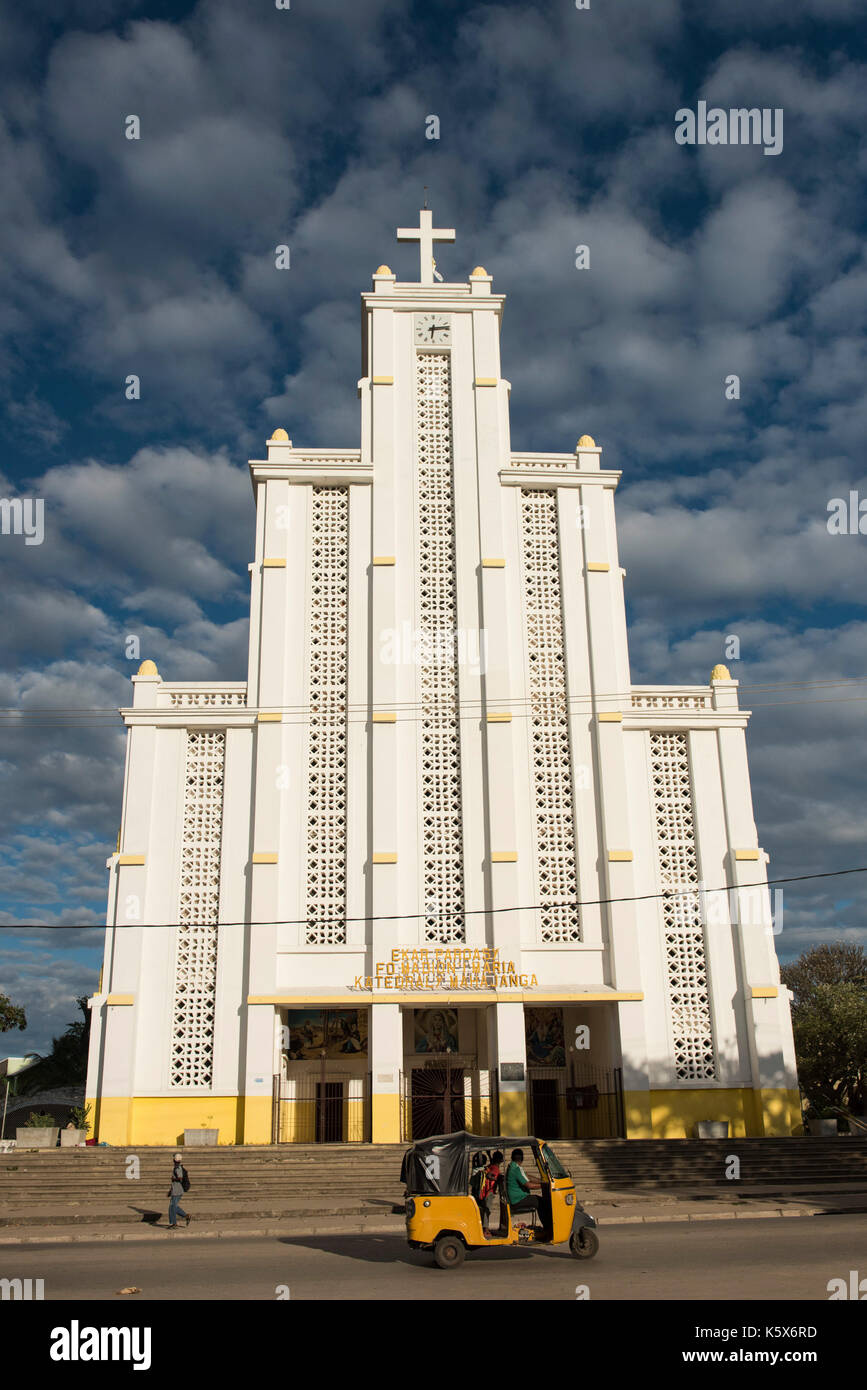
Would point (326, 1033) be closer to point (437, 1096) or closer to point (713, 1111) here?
point (437, 1096)

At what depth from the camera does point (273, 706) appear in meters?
28.5

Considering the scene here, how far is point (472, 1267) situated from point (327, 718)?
18547mm

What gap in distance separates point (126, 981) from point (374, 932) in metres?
6.28

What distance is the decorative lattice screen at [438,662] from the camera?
27.7 metres

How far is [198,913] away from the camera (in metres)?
27.2

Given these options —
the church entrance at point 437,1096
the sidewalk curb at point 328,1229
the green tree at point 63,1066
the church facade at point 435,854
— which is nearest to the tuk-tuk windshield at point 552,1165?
the sidewalk curb at point 328,1229

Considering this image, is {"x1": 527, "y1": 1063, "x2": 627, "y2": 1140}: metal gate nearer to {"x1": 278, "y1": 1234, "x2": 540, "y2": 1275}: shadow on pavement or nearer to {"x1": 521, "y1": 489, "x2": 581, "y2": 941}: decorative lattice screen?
{"x1": 521, "y1": 489, "x2": 581, "y2": 941}: decorative lattice screen

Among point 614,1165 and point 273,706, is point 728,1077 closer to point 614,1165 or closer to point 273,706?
point 614,1165

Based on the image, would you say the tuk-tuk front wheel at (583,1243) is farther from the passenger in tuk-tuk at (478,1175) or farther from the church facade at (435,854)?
the church facade at (435,854)

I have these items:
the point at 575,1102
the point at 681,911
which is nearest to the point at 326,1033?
the point at 575,1102

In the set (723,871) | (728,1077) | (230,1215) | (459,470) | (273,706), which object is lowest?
(230,1215)

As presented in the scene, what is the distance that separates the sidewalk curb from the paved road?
2.43 ft

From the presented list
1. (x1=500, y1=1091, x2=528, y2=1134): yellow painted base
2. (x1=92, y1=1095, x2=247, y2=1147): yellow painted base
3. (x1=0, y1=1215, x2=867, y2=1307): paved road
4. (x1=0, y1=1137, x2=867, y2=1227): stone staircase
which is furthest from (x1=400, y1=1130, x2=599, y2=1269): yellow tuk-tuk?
(x1=92, y1=1095, x2=247, y2=1147): yellow painted base
